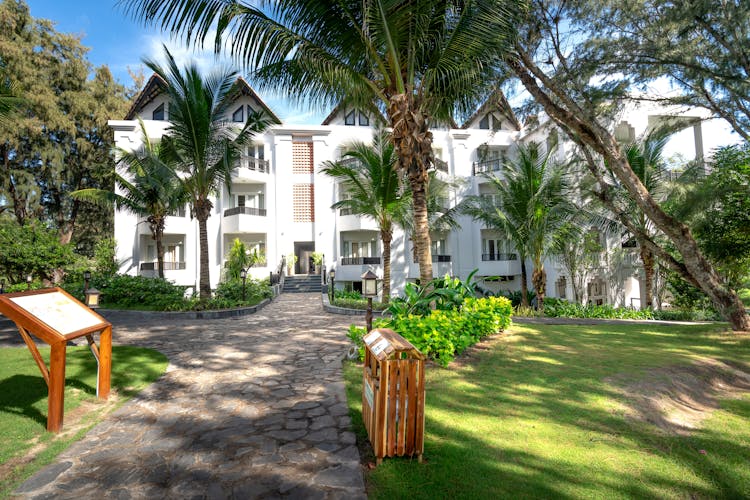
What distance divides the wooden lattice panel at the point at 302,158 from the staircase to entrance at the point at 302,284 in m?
6.47

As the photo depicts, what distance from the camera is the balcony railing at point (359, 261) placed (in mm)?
22844

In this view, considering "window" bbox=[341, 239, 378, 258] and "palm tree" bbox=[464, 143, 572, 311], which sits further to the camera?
"window" bbox=[341, 239, 378, 258]

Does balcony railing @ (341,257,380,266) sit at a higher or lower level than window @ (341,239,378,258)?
lower

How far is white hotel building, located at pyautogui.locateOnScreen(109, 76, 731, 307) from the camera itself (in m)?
21.7

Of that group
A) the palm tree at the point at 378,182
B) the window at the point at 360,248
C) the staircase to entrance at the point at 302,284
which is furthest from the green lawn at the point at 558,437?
the window at the point at 360,248

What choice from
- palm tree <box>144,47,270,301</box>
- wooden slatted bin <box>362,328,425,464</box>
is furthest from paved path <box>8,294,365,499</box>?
palm tree <box>144,47,270,301</box>

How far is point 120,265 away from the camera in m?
20.6

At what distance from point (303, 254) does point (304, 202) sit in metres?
3.31

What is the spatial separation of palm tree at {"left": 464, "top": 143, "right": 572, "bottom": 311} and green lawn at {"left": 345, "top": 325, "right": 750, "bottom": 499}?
287 inches

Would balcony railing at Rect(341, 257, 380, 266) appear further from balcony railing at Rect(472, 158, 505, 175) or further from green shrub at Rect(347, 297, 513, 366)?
green shrub at Rect(347, 297, 513, 366)

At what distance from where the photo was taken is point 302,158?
949 inches

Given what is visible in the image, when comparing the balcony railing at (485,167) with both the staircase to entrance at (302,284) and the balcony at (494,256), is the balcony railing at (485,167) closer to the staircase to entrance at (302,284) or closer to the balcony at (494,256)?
the balcony at (494,256)

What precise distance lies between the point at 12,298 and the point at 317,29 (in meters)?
6.42

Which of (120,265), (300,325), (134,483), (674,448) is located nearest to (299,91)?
(300,325)
